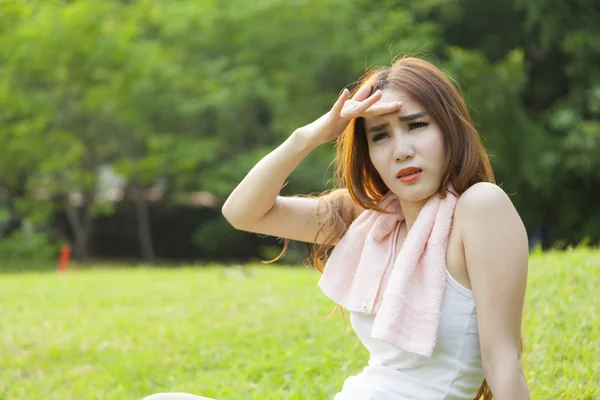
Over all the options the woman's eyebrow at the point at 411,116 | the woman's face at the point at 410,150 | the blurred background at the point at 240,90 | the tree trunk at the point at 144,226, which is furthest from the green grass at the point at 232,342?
the tree trunk at the point at 144,226

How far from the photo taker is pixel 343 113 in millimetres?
1950

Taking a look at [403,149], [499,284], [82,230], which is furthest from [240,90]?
[499,284]

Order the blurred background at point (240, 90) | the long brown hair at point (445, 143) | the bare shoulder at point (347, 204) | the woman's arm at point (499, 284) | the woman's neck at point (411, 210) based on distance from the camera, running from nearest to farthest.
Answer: the woman's arm at point (499, 284) < the long brown hair at point (445, 143) < the woman's neck at point (411, 210) < the bare shoulder at point (347, 204) < the blurred background at point (240, 90)

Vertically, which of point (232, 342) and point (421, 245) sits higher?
point (421, 245)

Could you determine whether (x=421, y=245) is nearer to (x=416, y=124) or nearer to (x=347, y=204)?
(x=416, y=124)

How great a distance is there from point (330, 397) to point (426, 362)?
1.42 m

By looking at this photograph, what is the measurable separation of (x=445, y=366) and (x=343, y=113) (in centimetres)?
72

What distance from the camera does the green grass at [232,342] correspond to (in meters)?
3.38

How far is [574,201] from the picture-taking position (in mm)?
13781

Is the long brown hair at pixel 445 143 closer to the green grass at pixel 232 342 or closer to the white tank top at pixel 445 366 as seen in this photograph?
the white tank top at pixel 445 366

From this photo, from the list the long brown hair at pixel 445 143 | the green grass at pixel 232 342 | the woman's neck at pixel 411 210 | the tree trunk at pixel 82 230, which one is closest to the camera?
the long brown hair at pixel 445 143

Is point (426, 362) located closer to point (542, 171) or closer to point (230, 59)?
point (542, 171)

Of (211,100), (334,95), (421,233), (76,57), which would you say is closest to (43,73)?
(76,57)

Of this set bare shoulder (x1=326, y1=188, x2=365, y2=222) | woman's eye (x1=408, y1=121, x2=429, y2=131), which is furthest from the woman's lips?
bare shoulder (x1=326, y1=188, x2=365, y2=222)
